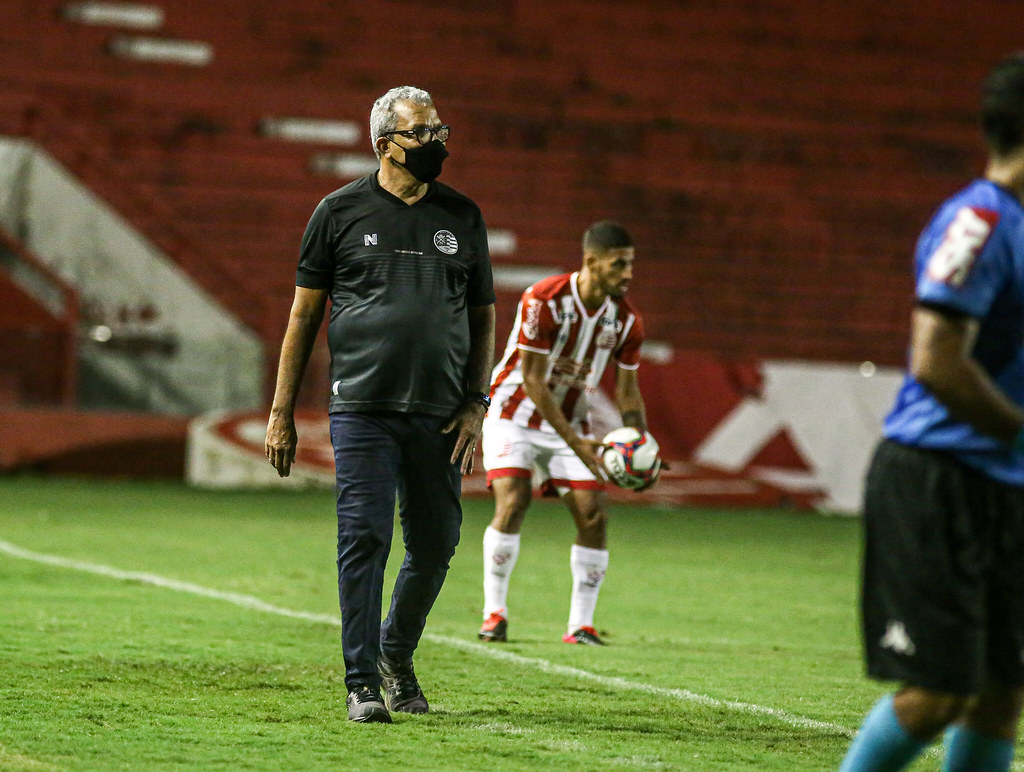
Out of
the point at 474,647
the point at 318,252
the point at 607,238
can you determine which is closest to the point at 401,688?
the point at 318,252

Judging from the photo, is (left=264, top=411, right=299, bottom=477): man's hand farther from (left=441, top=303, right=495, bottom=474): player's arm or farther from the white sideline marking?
the white sideline marking

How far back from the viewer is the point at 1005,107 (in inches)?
126

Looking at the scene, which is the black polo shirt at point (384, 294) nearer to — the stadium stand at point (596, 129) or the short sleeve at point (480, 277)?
the short sleeve at point (480, 277)

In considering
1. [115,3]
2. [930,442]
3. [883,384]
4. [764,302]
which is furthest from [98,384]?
[930,442]

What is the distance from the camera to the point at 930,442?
10.8ft

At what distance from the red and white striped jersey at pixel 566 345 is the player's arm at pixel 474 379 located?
2.01 metres

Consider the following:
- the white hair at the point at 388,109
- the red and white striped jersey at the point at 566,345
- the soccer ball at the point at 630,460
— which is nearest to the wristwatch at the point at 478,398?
the white hair at the point at 388,109

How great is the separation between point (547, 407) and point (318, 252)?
2.34m

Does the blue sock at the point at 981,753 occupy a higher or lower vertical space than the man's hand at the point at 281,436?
lower

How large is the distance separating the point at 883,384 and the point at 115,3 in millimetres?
13022

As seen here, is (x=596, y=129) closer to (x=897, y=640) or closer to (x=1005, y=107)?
(x=1005, y=107)

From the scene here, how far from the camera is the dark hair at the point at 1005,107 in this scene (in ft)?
10.5

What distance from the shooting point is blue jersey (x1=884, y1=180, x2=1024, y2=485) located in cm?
314

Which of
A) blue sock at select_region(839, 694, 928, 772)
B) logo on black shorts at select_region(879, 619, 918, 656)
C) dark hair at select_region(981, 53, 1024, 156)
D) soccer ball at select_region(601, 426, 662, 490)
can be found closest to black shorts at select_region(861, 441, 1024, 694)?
logo on black shorts at select_region(879, 619, 918, 656)
